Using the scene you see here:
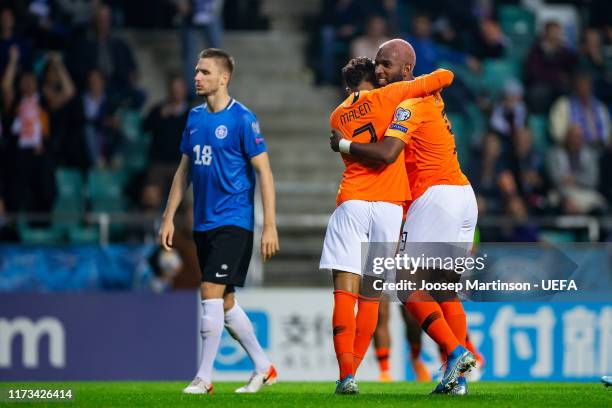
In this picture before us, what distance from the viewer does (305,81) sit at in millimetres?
18656

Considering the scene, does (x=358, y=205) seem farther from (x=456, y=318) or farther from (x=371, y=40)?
(x=371, y=40)

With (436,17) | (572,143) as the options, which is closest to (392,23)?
(436,17)

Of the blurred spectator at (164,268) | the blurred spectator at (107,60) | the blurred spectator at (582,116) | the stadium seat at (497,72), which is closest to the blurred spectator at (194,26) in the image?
the blurred spectator at (107,60)

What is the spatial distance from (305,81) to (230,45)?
1.21m

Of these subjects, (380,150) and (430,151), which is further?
(430,151)

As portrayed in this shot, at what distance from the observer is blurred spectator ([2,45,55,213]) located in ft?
50.6

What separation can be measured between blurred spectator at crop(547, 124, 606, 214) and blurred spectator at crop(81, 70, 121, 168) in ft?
17.7

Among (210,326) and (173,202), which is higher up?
(173,202)

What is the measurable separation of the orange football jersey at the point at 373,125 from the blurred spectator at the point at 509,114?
851cm

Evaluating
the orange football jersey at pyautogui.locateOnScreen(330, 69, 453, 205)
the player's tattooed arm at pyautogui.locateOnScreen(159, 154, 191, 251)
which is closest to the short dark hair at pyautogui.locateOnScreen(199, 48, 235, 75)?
the player's tattooed arm at pyautogui.locateOnScreen(159, 154, 191, 251)

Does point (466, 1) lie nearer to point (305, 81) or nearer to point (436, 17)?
point (436, 17)

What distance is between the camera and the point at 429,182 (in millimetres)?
8547

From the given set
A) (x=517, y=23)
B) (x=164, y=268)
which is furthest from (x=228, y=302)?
(x=517, y=23)

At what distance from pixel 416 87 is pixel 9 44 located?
920cm
